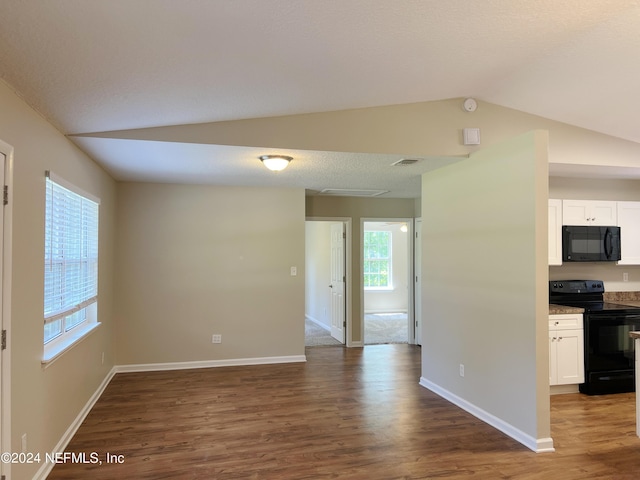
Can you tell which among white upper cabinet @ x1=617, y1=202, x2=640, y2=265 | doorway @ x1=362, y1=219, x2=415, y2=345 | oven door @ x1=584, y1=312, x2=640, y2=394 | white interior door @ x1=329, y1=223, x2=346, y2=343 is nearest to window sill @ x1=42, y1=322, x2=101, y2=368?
white interior door @ x1=329, y1=223, x2=346, y2=343

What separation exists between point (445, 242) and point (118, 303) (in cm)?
398

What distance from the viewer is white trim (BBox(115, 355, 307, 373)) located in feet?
16.5

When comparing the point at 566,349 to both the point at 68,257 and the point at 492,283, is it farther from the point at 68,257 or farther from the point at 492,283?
the point at 68,257

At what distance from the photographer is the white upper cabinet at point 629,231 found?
4.57 meters

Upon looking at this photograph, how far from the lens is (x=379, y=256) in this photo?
10.3 metres

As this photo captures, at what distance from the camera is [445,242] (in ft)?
13.5

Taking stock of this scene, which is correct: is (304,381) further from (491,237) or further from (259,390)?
(491,237)

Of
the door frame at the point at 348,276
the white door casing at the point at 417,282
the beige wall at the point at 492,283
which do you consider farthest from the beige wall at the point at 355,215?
the beige wall at the point at 492,283

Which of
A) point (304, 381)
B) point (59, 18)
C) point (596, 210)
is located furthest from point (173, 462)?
point (596, 210)

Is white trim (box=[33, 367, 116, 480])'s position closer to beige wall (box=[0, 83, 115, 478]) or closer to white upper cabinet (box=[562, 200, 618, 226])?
beige wall (box=[0, 83, 115, 478])

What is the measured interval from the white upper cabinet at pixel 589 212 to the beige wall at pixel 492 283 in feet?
4.75

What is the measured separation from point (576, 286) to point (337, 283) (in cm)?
353

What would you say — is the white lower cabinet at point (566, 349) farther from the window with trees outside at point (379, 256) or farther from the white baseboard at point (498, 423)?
the window with trees outside at point (379, 256)

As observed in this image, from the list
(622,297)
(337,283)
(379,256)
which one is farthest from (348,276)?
(379,256)
